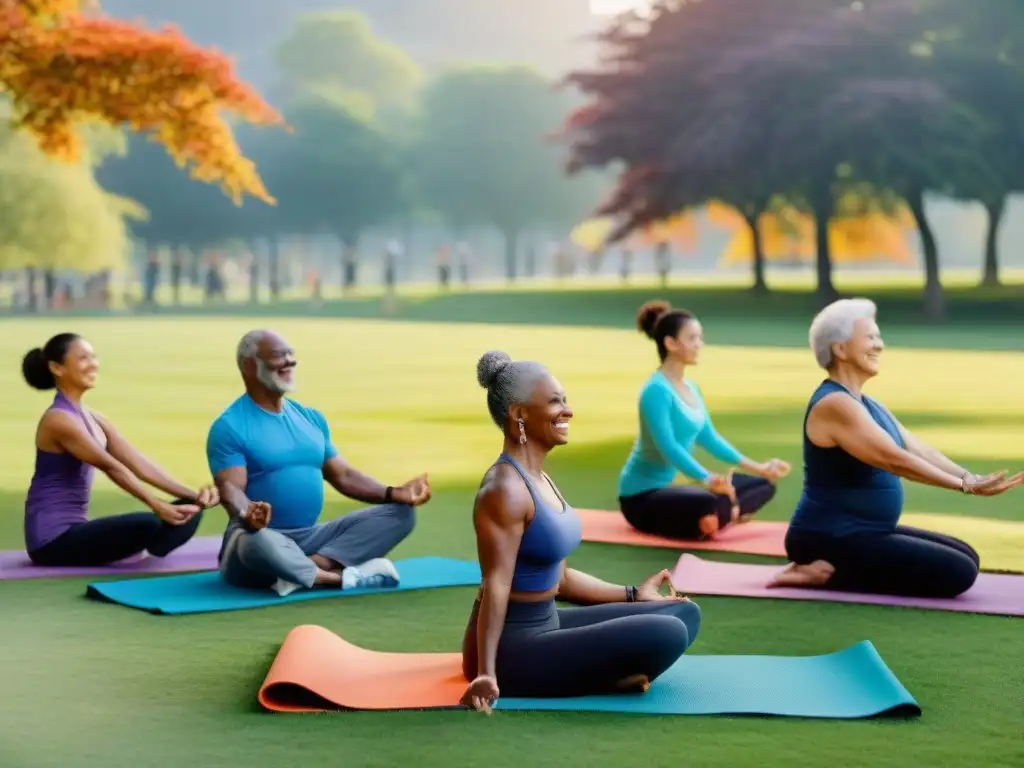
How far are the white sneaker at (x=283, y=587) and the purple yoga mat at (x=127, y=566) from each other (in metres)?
0.90

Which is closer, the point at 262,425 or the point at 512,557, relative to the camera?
the point at 512,557

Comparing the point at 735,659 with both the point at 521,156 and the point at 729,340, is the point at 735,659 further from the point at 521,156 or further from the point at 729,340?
the point at 521,156

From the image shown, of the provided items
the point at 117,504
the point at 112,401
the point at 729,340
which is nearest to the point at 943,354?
the point at 729,340

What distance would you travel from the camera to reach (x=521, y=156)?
264 ft

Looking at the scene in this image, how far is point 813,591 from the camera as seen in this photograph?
805 cm

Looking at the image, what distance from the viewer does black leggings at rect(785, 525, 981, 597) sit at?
7840 mm

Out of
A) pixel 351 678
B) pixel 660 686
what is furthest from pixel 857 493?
pixel 351 678

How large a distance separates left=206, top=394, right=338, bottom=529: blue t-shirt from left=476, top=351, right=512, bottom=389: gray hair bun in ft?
8.74

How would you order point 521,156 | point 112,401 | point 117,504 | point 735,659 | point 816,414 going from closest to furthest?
point 735,659, point 816,414, point 117,504, point 112,401, point 521,156

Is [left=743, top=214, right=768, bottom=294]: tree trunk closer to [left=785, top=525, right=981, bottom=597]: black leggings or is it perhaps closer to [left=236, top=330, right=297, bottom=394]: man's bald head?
[left=785, top=525, right=981, bottom=597]: black leggings

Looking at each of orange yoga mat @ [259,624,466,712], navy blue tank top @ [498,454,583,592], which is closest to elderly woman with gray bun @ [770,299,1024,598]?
orange yoga mat @ [259,624,466,712]

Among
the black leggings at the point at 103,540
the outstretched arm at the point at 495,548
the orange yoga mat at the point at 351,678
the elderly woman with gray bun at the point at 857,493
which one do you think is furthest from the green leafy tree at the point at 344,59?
the outstretched arm at the point at 495,548

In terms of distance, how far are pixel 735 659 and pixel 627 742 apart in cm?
121

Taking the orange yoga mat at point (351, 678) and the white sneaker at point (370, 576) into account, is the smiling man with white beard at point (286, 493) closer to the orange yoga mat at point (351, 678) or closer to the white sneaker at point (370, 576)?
the white sneaker at point (370, 576)
